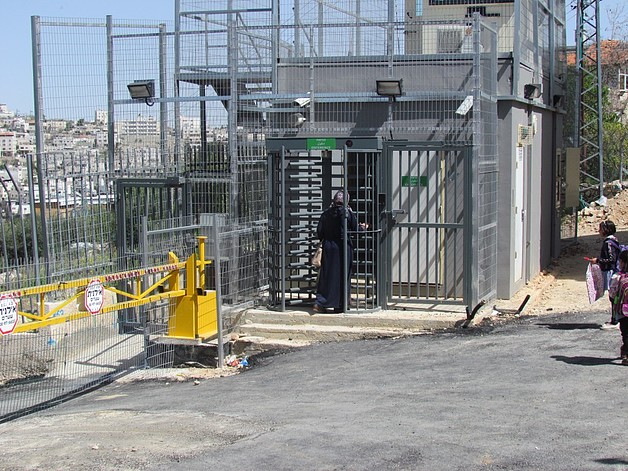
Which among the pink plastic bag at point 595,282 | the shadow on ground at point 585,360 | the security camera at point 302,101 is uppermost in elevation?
the security camera at point 302,101

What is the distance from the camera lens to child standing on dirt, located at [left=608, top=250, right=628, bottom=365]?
361 inches

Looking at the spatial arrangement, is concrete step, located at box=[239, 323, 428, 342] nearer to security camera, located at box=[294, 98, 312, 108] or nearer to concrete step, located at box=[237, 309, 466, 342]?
concrete step, located at box=[237, 309, 466, 342]

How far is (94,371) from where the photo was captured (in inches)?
423

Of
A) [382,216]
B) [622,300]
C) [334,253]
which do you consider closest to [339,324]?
[334,253]

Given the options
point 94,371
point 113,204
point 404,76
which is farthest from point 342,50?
point 94,371

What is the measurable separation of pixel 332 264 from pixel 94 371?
3.38m

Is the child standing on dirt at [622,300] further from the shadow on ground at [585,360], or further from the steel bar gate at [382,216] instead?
the steel bar gate at [382,216]

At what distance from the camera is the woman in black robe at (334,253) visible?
38.4ft

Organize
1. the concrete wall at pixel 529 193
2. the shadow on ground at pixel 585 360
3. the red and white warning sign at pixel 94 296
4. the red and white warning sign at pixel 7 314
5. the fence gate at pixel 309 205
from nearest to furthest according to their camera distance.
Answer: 1. the red and white warning sign at pixel 7 314
2. the red and white warning sign at pixel 94 296
3. the shadow on ground at pixel 585 360
4. the fence gate at pixel 309 205
5. the concrete wall at pixel 529 193

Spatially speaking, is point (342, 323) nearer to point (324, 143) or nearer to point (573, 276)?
point (324, 143)

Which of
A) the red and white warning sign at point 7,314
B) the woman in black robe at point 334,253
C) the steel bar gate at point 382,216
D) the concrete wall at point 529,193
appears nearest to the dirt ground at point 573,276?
the concrete wall at point 529,193

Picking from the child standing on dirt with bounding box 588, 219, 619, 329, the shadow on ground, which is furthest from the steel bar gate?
the shadow on ground

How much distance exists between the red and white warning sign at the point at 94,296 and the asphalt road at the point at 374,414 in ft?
3.28

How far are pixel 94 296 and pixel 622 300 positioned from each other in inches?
216
